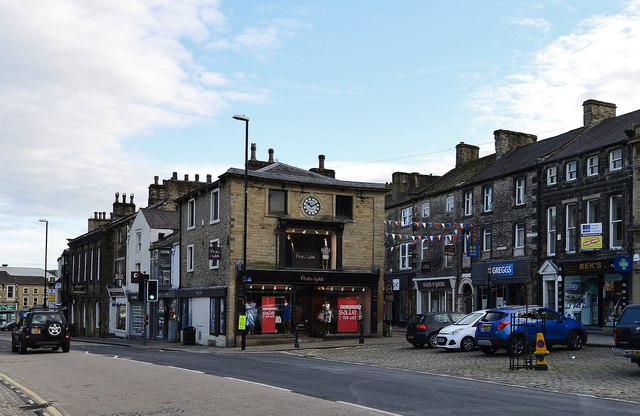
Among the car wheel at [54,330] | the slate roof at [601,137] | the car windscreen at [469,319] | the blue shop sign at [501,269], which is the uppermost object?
the slate roof at [601,137]

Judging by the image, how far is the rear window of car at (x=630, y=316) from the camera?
19.2 m

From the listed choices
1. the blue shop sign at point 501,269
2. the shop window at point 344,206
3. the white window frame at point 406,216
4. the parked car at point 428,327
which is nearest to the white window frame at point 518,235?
the blue shop sign at point 501,269

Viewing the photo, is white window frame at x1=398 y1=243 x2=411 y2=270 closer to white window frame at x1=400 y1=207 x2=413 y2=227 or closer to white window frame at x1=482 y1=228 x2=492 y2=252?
white window frame at x1=400 y1=207 x2=413 y2=227

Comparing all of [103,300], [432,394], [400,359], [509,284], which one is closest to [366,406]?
[432,394]

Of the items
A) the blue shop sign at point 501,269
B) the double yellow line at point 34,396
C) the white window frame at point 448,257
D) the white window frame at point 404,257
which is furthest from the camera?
the white window frame at point 404,257

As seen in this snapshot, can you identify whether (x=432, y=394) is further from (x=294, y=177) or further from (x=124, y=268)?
(x=124, y=268)

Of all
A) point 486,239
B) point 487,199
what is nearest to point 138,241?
point 486,239

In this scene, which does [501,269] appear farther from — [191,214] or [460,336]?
[191,214]

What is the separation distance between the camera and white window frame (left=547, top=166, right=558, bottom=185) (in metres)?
40.8

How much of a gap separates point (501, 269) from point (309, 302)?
494 inches

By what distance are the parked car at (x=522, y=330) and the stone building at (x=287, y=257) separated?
13.3m

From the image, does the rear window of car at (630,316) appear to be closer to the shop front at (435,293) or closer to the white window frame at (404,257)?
the shop front at (435,293)

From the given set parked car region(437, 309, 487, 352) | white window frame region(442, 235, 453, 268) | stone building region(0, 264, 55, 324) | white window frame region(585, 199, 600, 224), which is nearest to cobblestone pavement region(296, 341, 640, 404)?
parked car region(437, 309, 487, 352)

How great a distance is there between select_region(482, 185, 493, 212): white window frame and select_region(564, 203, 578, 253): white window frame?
6781 mm
